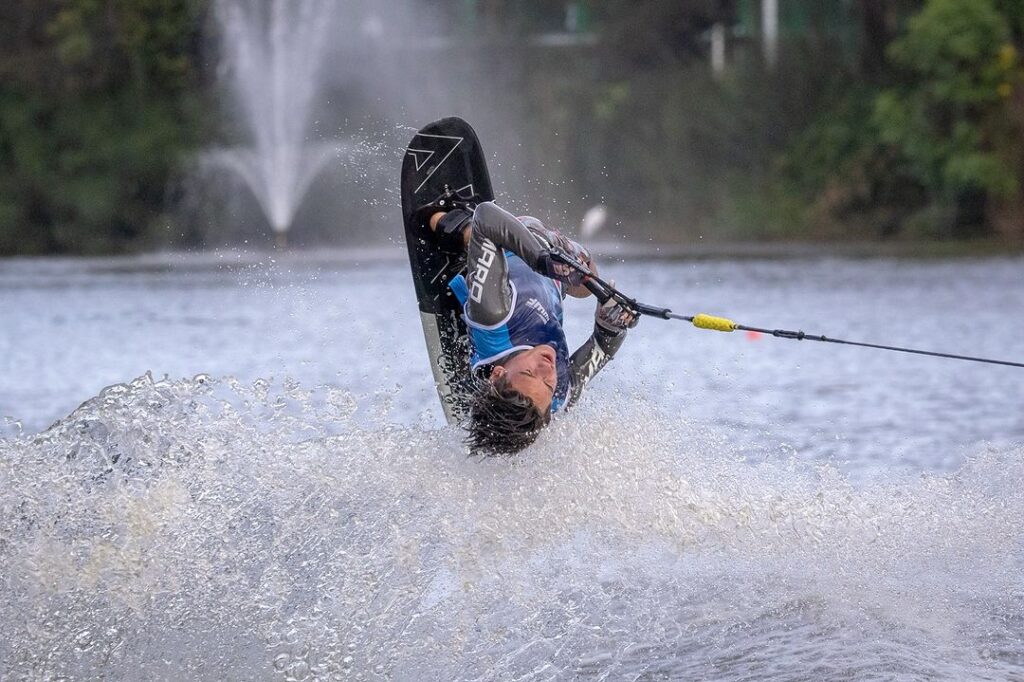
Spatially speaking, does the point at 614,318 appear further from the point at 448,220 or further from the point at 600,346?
the point at 448,220

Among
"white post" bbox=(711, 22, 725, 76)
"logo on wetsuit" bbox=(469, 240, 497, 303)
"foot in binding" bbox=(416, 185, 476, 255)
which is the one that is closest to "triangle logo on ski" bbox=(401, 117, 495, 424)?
"foot in binding" bbox=(416, 185, 476, 255)

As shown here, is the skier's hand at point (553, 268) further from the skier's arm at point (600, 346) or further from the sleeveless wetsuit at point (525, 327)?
the skier's arm at point (600, 346)

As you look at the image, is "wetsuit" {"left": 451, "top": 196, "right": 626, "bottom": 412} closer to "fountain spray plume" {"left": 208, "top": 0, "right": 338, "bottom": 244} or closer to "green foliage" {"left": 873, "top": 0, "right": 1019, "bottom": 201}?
"fountain spray plume" {"left": 208, "top": 0, "right": 338, "bottom": 244}

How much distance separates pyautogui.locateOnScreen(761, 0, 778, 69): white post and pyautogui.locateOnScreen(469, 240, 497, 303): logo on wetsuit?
31027 millimetres

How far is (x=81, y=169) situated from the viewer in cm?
3731

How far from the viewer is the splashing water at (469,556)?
5945mm

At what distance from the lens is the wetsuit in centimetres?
678

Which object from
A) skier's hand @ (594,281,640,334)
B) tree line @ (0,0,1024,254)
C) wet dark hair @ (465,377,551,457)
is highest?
skier's hand @ (594,281,640,334)

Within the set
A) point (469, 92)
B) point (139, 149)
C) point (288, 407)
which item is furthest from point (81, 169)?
point (288, 407)

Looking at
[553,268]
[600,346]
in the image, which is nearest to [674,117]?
[600,346]

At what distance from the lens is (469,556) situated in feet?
21.1

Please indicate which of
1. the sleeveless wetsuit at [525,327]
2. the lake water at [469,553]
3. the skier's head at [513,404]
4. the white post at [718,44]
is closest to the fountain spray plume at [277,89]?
the white post at [718,44]

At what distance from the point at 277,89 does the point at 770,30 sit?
12.2 metres

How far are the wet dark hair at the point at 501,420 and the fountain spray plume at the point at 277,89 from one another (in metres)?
23.8
